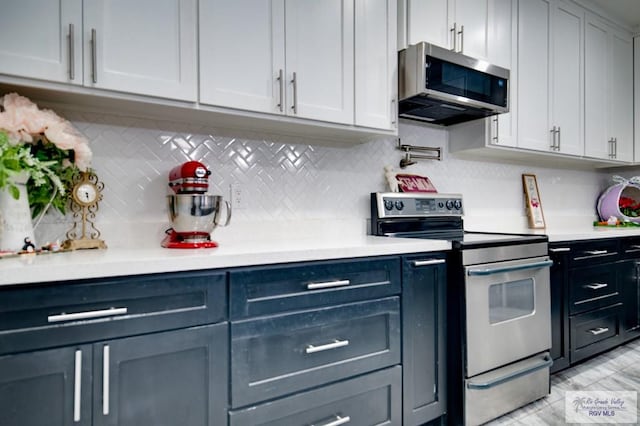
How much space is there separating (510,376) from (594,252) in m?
1.20

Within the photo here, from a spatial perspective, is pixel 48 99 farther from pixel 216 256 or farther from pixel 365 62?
pixel 365 62

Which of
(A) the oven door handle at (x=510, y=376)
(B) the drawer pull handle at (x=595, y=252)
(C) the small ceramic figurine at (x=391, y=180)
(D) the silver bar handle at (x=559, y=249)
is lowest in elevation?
(A) the oven door handle at (x=510, y=376)

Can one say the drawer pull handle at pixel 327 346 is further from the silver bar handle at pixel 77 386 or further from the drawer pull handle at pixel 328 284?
the silver bar handle at pixel 77 386

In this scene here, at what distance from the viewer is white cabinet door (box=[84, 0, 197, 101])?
1.28 m

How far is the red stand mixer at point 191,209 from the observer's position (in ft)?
4.78

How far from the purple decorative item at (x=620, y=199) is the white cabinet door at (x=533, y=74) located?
1.40 metres

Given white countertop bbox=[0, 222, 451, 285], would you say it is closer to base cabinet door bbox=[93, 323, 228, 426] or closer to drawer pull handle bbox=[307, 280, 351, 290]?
drawer pull handle bbox=[307, 280, 351, 290]

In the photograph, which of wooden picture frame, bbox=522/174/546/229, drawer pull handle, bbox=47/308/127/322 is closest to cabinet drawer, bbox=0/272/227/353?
drawer pull handle, bbox=47/308/127/322

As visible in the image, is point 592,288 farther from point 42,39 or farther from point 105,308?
point 42,39

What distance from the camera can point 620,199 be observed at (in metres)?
3.66

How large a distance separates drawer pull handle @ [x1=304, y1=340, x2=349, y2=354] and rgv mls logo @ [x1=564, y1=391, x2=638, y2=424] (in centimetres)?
130

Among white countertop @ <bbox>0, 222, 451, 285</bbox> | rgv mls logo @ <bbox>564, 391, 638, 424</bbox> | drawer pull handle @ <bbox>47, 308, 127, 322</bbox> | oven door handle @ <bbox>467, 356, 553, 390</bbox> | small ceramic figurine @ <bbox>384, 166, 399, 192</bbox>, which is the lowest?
rgv mls logo @ <bbox>564, 391, 638, 424</bbox>

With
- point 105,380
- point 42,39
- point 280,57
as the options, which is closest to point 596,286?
point 280,57

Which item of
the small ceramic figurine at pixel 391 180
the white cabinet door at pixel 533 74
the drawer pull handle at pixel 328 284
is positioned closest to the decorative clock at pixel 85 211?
the drawer pull handle at pixel 328 284
